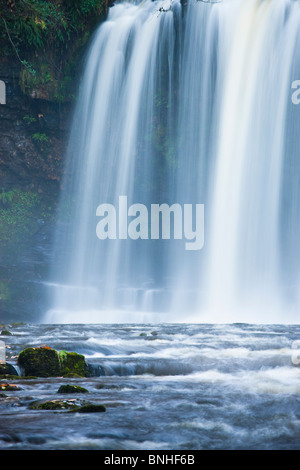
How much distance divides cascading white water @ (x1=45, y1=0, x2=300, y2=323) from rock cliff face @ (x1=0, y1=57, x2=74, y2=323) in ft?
2.14

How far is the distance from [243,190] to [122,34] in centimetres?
909

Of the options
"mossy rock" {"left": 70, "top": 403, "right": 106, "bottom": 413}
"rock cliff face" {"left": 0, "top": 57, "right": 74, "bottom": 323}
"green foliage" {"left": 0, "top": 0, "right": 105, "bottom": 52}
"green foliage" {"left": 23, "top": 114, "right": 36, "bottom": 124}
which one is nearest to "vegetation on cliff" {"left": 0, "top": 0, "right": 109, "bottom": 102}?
"green foliage" {"left": 0, "top": 0, "right": 105, "bottom": 52}

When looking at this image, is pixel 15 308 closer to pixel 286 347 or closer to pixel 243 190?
pixel 243 190

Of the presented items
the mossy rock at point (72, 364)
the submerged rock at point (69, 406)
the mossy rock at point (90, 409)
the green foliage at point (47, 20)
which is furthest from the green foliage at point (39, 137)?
the mossy rock at point (90, 409)

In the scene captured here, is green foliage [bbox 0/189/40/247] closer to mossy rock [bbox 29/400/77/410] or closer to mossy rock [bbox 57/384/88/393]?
mossy rock [bbox 57/384/88/393]

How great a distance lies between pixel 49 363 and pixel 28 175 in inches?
707

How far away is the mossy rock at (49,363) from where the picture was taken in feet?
25.1

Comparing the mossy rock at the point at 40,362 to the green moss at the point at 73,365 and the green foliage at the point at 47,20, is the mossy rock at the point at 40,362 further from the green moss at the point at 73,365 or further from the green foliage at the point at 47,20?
the green foliage at the point at 47,20

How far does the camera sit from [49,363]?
25.3ft

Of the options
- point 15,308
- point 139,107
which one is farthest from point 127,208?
point 15,308

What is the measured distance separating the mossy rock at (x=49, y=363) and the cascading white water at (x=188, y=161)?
12427mm

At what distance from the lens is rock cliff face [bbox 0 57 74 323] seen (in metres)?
23.7

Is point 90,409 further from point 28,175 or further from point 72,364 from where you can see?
point 28,175

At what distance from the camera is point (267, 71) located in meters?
22.1
